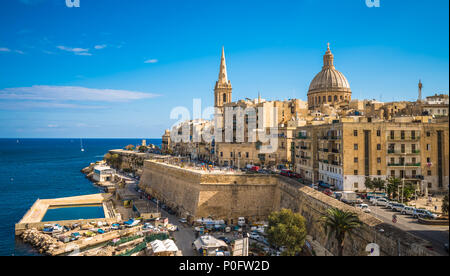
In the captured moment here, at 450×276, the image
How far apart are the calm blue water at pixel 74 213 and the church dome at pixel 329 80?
4051 centimetres

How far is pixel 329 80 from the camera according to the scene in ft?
179

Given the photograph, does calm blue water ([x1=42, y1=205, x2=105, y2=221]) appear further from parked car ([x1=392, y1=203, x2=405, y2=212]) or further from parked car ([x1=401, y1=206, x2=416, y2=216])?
parked car ([x1=401, y1=206, x2=416, y2=216])

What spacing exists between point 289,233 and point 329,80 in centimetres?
4288

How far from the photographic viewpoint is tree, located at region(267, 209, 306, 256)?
679 inches

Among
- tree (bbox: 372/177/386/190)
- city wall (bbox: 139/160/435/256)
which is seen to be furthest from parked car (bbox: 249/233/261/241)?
tree (bbox: 372/177/386/190)

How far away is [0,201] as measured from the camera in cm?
4138

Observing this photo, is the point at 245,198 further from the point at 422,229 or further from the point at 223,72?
the point at 223,72

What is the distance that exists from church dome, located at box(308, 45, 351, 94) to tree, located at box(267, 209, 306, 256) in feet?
134

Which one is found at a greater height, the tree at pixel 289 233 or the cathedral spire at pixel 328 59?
the cathedral spire at pixel 328 59

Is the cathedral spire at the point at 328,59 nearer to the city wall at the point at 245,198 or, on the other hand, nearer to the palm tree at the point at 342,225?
the city wall at the point at 245,198

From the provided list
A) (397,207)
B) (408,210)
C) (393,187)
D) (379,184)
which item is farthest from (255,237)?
(393,187)

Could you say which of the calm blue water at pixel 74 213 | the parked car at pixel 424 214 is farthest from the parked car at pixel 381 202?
the calm blue water at pixel 74 213

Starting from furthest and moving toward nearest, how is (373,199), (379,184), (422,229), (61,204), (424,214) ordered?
(61,204) → (379,184) → (373,199) → (424,214) → (422,229)

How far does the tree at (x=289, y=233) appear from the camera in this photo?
1725 centimetres
